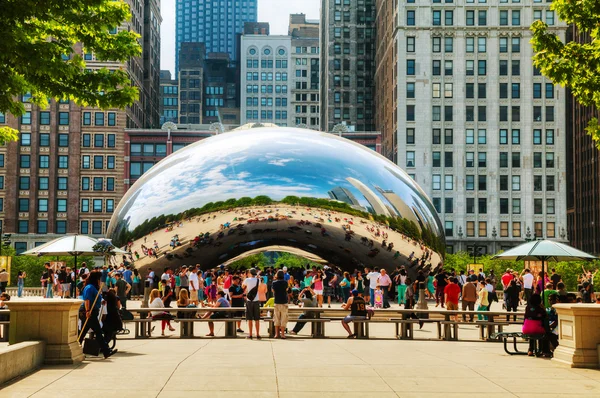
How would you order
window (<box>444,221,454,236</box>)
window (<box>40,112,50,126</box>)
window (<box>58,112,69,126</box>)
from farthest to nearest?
window (<box>58,112,69,126</box>)
window (<box>40,112,50,126</box>)
window (<box>444,221,454,236</box>)

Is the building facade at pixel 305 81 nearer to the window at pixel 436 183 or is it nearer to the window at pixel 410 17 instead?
the window at pixel 410 17

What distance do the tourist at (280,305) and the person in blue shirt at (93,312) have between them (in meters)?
4.11

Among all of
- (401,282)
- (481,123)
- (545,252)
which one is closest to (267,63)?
(481,123)

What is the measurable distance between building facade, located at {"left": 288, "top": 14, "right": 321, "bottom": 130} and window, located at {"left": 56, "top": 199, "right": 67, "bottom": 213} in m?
72.4

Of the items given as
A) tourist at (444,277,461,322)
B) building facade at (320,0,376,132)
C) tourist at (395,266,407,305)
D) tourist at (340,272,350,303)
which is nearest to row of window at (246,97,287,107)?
building facade at (320,0,376,132)

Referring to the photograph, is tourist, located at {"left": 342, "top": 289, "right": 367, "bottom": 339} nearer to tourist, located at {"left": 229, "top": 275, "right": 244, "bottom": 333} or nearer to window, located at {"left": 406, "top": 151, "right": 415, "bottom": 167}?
tourist, located at {"left": 229, "top": 275, "right": 244, "bottom": 333}

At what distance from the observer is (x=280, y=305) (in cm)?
1819

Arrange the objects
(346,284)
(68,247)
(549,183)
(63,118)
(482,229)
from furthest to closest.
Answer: (63,118)
(549,183)
(482,229)
(346,284)
(68,247)

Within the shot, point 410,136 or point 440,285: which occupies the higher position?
point 410,136

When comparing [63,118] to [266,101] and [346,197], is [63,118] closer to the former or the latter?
[346,197]

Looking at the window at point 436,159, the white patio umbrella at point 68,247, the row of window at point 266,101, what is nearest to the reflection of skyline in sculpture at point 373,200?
the white patio umbrella at point 68,247

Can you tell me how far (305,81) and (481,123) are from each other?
81017 mm

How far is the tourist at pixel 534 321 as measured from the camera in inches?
593

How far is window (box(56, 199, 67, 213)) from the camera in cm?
9700
